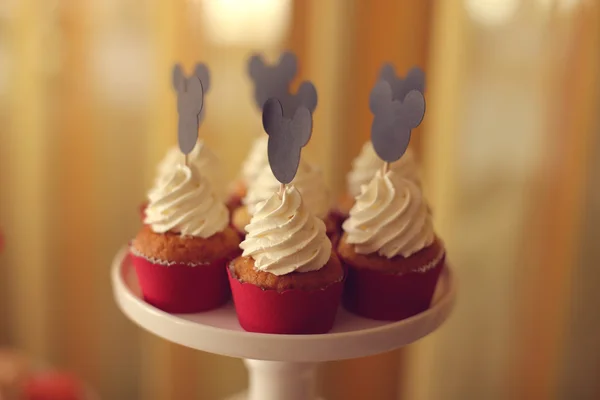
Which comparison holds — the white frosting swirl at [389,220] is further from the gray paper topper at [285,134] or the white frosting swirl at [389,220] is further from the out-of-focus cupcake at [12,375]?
the out-of-focus cupcake at [12,375]

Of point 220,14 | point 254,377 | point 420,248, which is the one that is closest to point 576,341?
point 420,248

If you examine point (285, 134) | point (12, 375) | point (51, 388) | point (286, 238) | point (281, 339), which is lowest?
point (51, 388)

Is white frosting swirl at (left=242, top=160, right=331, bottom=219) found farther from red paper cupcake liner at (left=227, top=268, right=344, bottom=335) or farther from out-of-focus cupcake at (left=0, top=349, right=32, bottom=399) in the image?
out-of-focus cupcake at (left=0, top=349, right=32, bottom=399)

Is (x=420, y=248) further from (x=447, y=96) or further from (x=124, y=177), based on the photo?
(x=124, y=177)

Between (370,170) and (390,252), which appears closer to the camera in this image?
(390,252)

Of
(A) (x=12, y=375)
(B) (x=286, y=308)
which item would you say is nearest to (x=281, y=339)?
(B) (x=286, y=308)

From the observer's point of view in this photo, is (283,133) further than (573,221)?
No

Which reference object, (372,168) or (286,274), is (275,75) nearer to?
(372,168)
